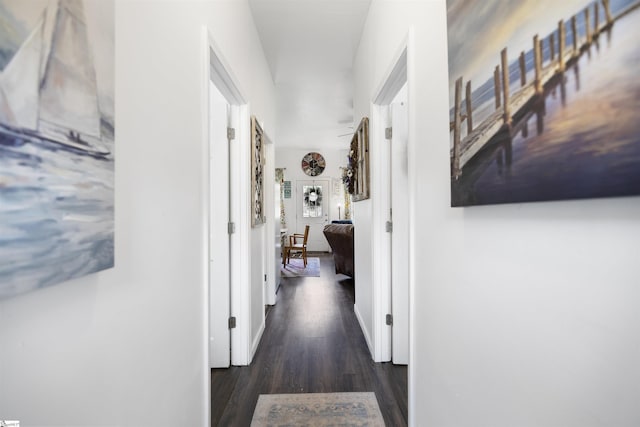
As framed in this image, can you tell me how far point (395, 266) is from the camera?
2.32m

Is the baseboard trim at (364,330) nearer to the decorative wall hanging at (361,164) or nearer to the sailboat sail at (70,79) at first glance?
the decorative wall hanging at (361,164)

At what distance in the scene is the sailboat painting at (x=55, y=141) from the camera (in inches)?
19.5

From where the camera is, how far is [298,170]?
8633 millimetres

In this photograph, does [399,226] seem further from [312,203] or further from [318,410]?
[312,203]

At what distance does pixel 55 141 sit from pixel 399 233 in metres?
2.07

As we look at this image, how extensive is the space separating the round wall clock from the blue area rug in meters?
2.76

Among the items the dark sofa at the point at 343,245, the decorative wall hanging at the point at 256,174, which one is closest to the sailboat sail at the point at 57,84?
the decorative wall hanging at the point at 256,174

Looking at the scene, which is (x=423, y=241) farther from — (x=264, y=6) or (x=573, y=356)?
(x=264, y=6)

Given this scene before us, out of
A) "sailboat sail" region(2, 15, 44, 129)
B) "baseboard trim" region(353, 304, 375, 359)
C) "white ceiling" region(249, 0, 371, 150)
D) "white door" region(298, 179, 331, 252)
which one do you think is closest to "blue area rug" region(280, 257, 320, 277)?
"white door" region(298, 179, 331, 252)

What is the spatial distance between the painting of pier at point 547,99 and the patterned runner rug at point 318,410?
146 centimetres

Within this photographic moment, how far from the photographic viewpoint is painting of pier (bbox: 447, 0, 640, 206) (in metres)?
0.46

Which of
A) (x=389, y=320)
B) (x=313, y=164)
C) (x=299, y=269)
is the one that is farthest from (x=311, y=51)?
(x=313, y=164)

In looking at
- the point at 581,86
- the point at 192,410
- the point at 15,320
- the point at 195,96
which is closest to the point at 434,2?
the point at 581,86

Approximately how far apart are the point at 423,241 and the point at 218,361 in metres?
1.84
